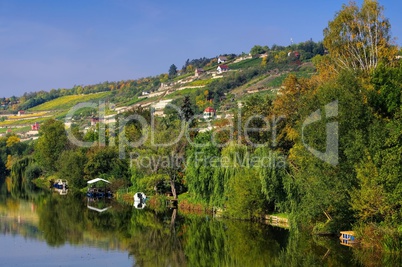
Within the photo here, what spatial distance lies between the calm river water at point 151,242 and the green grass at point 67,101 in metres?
120

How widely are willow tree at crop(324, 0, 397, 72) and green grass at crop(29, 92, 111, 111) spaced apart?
12412 cm

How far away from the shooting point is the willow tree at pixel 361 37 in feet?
117

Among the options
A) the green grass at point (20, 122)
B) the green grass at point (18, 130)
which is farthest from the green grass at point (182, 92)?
the green grass at point (20, 122)

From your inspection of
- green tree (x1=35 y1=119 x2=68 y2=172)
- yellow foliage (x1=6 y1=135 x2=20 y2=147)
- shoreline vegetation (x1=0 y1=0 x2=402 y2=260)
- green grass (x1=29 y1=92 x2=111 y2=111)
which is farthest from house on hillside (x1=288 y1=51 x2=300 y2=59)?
green grass (x1=29 y1=92 x2=111 y2=111)

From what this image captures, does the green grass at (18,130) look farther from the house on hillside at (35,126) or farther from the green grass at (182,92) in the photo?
the green grass at (182,92)

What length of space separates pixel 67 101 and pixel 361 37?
458ft

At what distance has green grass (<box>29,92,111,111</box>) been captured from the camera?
158863 mm

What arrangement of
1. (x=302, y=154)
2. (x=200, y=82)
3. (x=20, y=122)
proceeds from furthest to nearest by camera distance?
(x=20, y=122) → (x=200, y=82) → (x=302, y=154)

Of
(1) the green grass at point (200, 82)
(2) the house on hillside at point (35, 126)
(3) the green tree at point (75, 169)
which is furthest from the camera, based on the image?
(2) the house on hillside at point (35, 126)

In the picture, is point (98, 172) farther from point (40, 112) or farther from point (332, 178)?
point (40, 112)

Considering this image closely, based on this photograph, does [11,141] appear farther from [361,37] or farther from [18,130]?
[361,37]

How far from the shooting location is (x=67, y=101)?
16738 centimetres

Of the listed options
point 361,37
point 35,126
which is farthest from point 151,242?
point 35,126

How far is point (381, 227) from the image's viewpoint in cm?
2531
